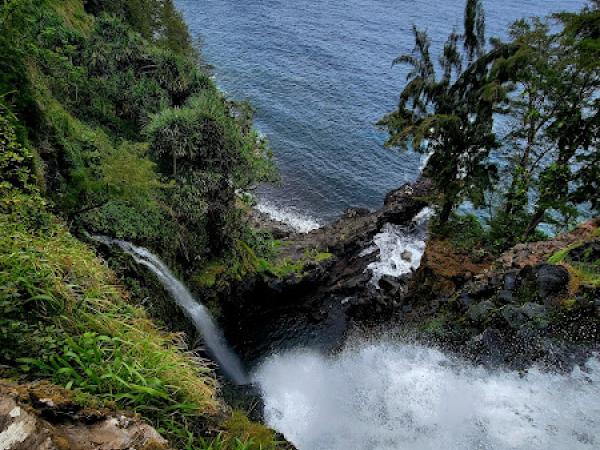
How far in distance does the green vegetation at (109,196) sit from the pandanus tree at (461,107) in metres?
8.91

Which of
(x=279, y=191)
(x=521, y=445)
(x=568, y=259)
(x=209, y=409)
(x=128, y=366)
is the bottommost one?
Answer: (x=279, y=191)

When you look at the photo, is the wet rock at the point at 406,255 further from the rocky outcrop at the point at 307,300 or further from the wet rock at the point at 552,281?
the wet rock at the point at 552,281

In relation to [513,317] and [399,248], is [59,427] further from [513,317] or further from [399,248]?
[399,248]

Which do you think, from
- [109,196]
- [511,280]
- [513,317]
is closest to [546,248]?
[511,280]

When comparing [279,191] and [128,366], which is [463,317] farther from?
[279,191]

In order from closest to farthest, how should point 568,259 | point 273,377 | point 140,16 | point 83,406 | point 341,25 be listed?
1. point 83,406
2. point 568,259
3. point 273,377
4. point 140,16
5. point 341,25

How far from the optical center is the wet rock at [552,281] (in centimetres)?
1292

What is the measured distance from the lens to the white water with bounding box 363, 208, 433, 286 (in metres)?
24.5

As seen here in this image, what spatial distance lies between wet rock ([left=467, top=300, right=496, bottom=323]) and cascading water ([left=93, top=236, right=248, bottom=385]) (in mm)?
9478

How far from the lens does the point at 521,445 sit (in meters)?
9.78

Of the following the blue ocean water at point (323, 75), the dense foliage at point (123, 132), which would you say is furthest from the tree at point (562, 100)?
the blue ocean water at point (323, 75)

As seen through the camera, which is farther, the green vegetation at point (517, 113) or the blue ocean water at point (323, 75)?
the blue ocean water at point (323, 75)

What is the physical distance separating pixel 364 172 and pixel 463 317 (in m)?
22.4

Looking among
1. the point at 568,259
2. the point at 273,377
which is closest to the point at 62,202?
the point at 273,377
